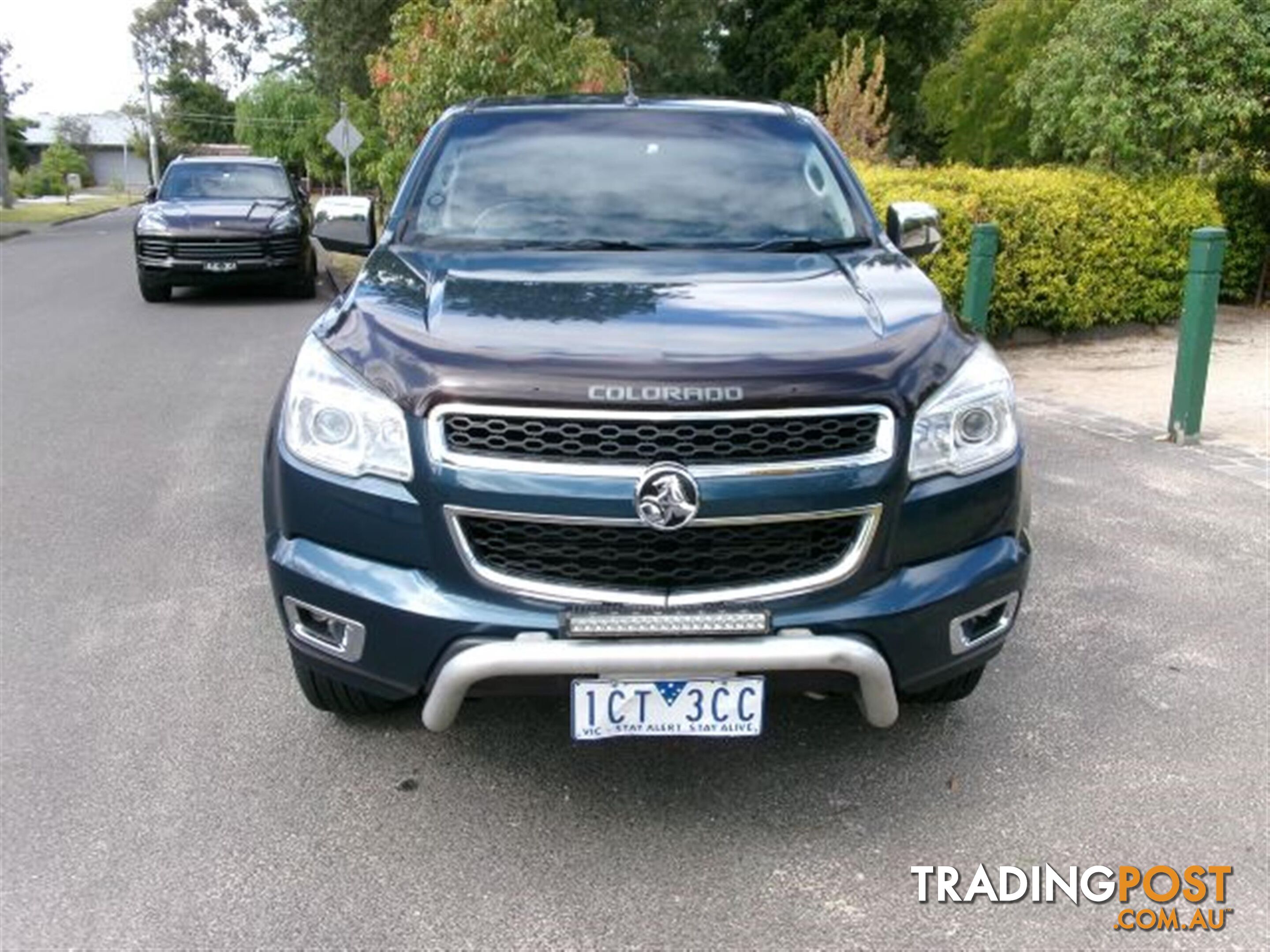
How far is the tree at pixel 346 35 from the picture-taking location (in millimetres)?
27062

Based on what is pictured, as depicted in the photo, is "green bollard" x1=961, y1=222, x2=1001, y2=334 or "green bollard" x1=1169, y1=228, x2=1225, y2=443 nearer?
"green bollard" x1=1169, y1=228, x2=1225, y2=443

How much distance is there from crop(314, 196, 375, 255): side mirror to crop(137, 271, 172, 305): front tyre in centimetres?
959

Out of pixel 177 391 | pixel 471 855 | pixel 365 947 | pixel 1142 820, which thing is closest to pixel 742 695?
pixel 471 855

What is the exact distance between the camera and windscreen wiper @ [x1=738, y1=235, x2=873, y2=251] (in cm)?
384

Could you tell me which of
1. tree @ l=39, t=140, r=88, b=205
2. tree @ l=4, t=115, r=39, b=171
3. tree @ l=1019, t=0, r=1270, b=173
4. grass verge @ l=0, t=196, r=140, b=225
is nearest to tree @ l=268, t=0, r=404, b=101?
grass verge @ l=0, t=196, r=140, b=225

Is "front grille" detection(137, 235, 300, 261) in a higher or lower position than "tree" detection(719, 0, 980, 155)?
lower

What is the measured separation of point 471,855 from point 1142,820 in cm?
174

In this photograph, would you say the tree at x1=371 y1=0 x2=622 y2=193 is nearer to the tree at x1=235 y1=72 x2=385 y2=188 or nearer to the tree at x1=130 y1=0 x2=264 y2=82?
the tree at x1=235 y1=72 x2=385 y2=188

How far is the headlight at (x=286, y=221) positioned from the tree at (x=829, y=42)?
66.2ft

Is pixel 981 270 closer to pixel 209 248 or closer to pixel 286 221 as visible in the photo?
pixel 286 221

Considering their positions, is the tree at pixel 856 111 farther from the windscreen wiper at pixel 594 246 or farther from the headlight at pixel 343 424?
the headlight at pixel 343 424

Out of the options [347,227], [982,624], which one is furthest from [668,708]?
[347,227]

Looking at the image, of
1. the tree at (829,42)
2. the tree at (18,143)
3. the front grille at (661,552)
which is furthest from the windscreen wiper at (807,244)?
the tree at (18,143)

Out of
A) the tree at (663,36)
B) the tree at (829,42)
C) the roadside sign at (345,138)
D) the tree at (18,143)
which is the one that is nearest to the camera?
the roadside sign at (345,138)
